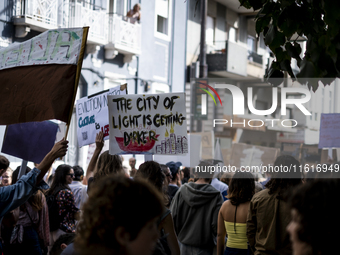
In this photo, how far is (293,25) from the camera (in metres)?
3.18

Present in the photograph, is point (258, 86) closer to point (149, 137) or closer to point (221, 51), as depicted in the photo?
→ point (221, 51)

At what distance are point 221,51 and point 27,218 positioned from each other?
1829 centimetres

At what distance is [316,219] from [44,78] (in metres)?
2.99

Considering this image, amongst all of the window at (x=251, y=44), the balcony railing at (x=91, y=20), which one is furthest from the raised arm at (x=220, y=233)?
the window at (x=251, y=44)

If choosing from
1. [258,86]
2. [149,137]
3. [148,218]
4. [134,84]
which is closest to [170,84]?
[134,84]

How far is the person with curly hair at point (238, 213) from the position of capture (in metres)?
5.23

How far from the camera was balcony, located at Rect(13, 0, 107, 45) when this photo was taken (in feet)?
43.8

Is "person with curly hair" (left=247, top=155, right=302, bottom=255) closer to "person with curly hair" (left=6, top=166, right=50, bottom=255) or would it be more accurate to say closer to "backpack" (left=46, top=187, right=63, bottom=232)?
"person with curly hair" (left=6, top=166, right=50, bottom=255)

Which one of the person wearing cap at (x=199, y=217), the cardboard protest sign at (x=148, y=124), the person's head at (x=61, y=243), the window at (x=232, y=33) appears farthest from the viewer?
the window at (x=232, y=33)

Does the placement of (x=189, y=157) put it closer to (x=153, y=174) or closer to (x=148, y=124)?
(x=148, y=124)

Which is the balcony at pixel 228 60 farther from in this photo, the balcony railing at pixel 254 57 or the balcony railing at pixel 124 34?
the balcony railing at pixel 124 34

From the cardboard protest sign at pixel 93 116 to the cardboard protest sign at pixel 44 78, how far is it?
1823 mm

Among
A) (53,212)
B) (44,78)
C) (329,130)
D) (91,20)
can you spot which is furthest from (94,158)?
(91,20)

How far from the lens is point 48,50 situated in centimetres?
441
